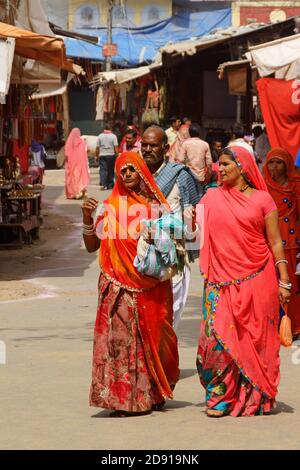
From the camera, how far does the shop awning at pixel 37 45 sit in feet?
42.2

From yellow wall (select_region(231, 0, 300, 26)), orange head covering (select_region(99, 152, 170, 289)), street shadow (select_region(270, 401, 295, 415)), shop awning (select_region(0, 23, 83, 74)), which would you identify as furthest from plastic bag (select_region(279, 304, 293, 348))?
yellow wall (select_region(231, 0, 300, 26))

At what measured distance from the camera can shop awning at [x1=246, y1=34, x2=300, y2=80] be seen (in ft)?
39.0

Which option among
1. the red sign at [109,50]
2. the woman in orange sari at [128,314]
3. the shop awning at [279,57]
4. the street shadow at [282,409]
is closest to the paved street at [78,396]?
the street shadow at [282,409]

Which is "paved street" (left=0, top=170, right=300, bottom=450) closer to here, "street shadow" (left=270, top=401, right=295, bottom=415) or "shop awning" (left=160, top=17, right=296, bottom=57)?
"street shadow" (left=270, top=401, right=295, bottom=415)

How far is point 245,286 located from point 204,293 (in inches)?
12.1

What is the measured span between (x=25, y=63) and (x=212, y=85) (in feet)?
34.0

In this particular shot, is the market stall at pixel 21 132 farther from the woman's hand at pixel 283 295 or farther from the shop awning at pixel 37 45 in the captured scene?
the woman's hand at pixel 283 295

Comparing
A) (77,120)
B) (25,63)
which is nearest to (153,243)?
(25,63)

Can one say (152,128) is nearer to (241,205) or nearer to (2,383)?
(241,205)

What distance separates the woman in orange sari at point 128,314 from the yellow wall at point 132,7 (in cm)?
4128

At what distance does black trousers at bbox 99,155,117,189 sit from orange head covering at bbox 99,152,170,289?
2082cm

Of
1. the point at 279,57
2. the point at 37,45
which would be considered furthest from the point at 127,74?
the point at 279,57

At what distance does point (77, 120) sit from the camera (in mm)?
42969

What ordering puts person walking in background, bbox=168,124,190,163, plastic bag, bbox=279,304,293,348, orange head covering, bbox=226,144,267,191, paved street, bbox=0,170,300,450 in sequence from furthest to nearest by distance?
person walking in background, bbox=168,124,190,163
orange head covering, bbox=226,144,267,191
plastic bag, bbox=279,304,293,348
paved street, bbox=0,170,300,450
